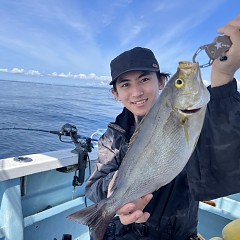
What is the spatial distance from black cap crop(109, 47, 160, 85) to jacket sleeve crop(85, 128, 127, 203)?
0.61 metres

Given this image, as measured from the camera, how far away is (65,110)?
18.0 meters

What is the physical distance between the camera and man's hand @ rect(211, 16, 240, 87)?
1332 mm

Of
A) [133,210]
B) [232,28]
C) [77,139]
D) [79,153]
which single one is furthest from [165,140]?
[77,139]

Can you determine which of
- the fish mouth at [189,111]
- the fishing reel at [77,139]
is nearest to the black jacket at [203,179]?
the fish mouth at [189,111]

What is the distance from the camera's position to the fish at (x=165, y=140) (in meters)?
1.53

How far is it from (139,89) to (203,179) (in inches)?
45.2

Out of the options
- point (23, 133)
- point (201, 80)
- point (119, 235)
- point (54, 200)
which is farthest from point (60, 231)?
point (23, 133)

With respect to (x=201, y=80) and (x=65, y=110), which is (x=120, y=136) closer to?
(x=201, y=80)

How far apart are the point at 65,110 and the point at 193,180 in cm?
1682

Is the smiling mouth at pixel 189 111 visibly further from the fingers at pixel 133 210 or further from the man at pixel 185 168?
the fingers at pixel 133 210

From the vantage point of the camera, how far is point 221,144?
5.07ft

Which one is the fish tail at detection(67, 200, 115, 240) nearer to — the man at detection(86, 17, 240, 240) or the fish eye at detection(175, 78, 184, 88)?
the man at detection(86, 17, 240, 240)

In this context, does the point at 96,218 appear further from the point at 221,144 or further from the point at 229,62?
the point at 229,62

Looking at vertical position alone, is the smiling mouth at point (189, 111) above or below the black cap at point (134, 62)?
below
